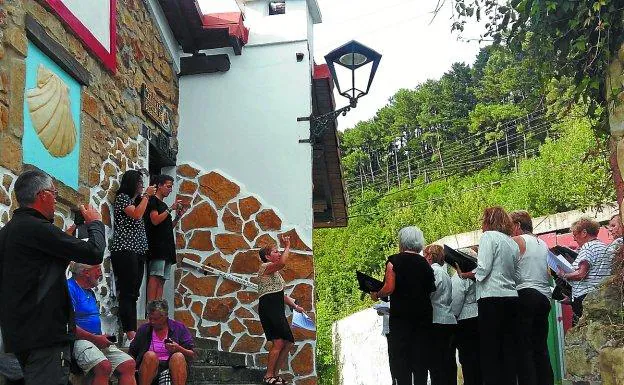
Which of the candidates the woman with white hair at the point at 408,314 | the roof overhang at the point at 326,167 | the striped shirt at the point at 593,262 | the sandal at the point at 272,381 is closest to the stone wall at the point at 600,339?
the striped shirt at the point at 593,262

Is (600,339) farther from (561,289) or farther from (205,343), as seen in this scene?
(205,343)

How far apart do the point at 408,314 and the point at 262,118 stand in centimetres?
365

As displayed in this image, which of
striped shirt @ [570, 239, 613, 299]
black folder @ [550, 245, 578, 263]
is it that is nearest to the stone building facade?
black folder @ [550, 245, 578, 263]

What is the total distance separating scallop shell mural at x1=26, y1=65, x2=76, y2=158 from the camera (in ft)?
16.8

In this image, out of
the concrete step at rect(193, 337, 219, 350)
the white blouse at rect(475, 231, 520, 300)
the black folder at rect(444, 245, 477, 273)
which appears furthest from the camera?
the concrete step at rect(193, 337, 219, 350)

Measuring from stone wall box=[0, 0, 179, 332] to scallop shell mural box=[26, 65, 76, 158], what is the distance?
0.68 ft

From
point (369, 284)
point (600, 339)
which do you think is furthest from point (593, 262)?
point (369, 284)

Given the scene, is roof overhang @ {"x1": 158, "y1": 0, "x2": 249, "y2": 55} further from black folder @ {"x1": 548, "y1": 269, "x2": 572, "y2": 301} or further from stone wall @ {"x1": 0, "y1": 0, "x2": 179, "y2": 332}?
black folder @ {"x1": 548, "y1": 269, "x2": 572, "y2": 301}

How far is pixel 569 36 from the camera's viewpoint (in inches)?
183

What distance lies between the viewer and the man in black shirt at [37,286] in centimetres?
351

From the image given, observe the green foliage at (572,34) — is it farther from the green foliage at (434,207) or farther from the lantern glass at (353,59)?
the green foliage at (434,207)

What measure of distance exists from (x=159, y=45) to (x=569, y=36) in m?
4.78

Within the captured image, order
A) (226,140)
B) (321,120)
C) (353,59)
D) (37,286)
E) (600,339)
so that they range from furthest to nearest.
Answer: (226,140)
(321,120)
(353,59)
(600,339)
(37,286)

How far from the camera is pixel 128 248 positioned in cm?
636
